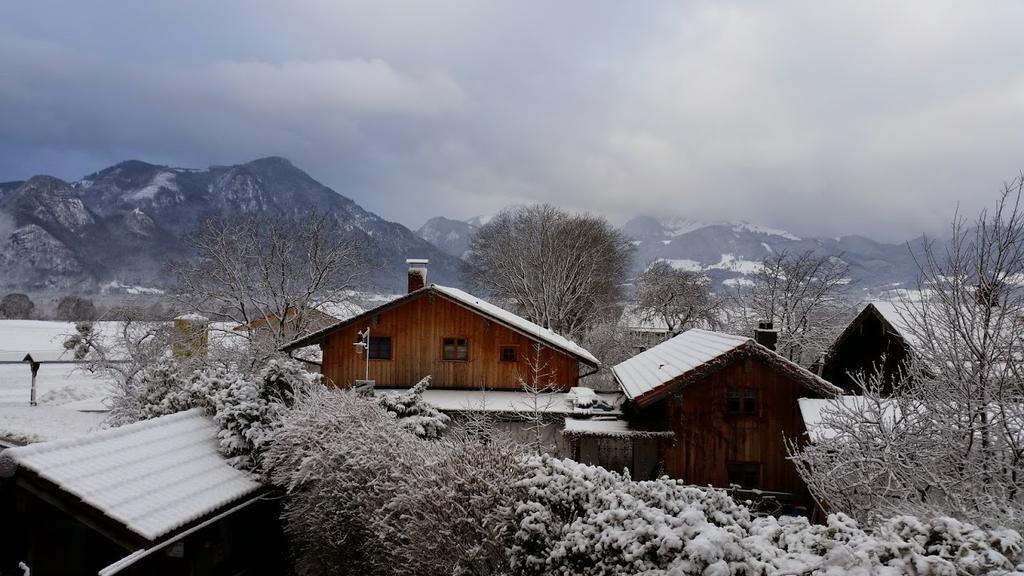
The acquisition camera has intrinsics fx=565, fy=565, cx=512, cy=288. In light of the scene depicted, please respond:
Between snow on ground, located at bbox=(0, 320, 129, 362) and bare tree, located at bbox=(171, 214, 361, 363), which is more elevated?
bare tree, located at bbox=(171, 214, 361, 363)

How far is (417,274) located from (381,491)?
52.5 feet

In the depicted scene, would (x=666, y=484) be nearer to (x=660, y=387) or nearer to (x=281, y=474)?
(x=281, y=474)

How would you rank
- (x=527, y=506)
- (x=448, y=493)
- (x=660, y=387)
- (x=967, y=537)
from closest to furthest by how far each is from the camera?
(x=967, y=537)
(x=527, y=506)
(x=448, y=493)
(x=660, y=387)

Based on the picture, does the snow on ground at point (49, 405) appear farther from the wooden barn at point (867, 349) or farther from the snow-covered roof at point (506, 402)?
the wooden barn at point (867, 349)

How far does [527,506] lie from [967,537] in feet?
14.1

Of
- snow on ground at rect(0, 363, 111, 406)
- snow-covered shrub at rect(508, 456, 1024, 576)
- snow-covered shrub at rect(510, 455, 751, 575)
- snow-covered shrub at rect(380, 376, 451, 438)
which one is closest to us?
snow-covered shrub at rect(508, 456, 1024, 576)

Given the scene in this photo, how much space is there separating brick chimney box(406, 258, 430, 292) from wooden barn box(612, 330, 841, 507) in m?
11.6

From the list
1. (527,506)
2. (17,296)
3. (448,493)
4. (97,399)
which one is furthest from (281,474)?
(17,296)

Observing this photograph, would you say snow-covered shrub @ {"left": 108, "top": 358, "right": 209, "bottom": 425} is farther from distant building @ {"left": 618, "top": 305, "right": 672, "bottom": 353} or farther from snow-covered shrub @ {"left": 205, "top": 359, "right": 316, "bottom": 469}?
distant building @ {"left": 618, "top": 305, "right": 672, "bottom": 353}

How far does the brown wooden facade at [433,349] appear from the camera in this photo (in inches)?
878

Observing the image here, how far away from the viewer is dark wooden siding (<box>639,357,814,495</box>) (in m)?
16.8

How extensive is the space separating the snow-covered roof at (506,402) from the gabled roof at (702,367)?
1.80 meters

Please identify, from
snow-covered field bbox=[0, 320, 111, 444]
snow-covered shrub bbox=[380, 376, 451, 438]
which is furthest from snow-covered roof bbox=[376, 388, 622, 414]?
snow-covered field bbox=[0, 320, 111, 444]

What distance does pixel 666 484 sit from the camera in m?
7.34
